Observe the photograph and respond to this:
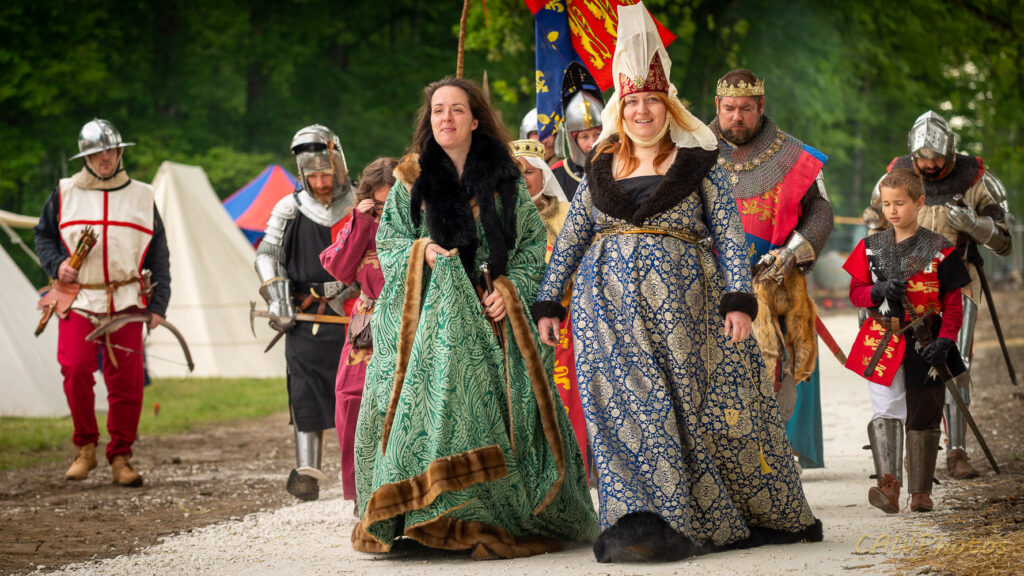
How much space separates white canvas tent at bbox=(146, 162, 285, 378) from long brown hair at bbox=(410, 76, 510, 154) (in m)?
10.3

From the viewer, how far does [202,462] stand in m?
8.68

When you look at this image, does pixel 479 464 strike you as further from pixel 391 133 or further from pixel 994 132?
pixel 391 133

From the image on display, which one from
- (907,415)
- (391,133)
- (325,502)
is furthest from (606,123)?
(391,133)

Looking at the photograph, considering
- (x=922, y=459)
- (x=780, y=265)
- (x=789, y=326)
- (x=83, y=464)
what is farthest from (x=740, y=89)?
(x=83, y=464)

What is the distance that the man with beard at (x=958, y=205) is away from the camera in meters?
6.70

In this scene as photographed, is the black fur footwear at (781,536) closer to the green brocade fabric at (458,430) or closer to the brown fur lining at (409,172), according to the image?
the green brocade fabric at (458,430)

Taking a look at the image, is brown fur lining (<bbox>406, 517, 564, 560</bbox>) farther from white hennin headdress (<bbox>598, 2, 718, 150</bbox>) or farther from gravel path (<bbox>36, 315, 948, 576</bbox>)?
white hennin headdress (<bbox>598, 2, 718, 150</bbox>)

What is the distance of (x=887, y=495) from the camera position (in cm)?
530

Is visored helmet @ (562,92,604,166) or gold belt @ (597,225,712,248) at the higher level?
visored helmet @ (562,92,604,166)

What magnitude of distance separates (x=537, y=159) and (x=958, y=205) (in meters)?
2.38

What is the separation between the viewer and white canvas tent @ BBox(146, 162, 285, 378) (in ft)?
48.9

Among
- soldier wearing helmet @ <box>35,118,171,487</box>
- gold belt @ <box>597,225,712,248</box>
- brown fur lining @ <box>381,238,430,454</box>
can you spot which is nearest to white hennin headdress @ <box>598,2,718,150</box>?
gold belt @ <box>597,225,712,248</box>

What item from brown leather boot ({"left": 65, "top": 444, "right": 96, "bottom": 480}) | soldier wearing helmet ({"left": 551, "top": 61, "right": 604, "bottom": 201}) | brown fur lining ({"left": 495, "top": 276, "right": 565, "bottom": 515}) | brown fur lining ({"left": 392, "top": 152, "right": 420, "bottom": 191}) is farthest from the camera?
brown leather boot ({"left": 65, "top": 444, "right": 96, "bottom": 480})

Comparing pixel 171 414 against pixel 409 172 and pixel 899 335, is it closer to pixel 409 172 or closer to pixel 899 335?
pixel 409 172
